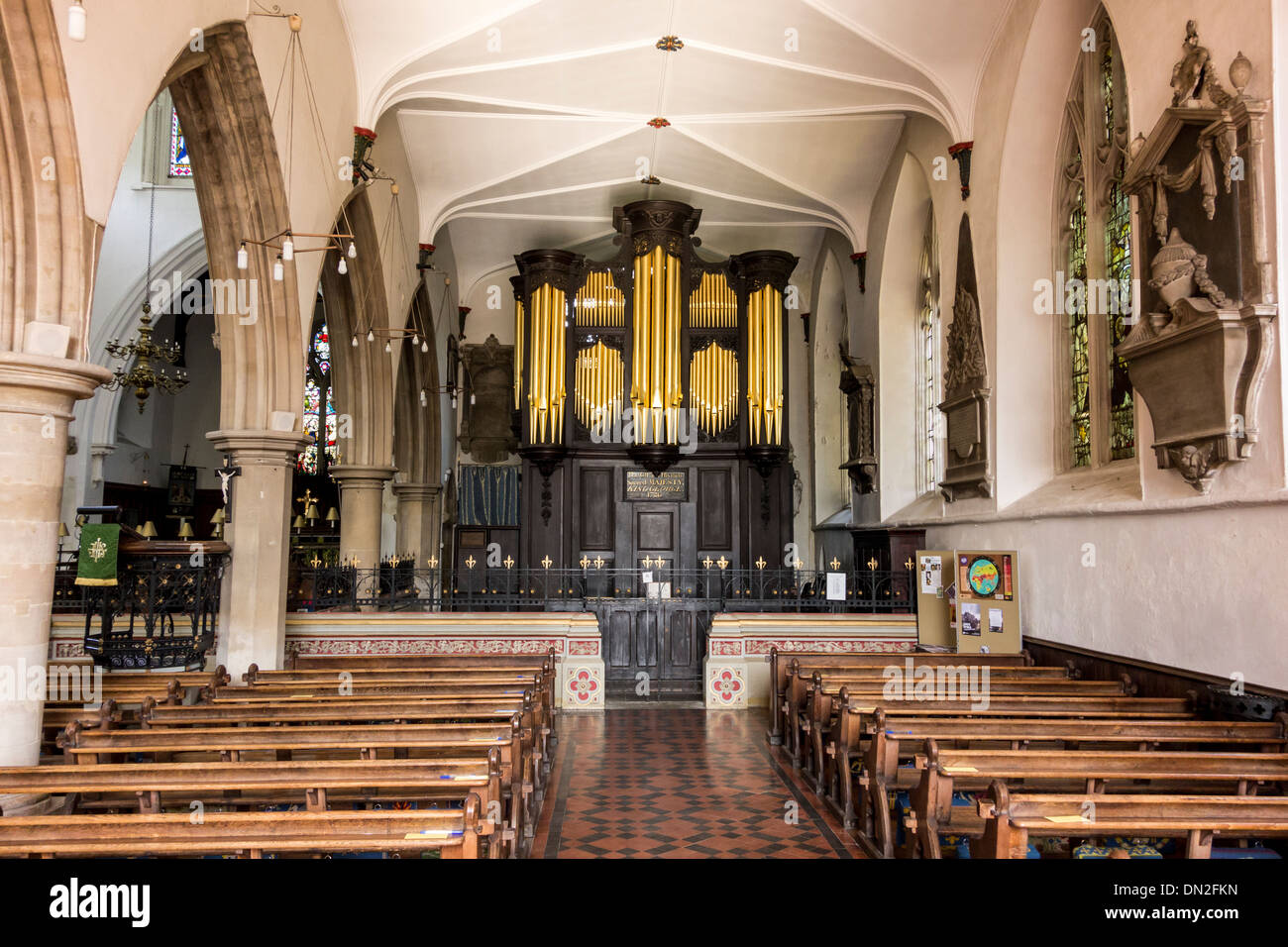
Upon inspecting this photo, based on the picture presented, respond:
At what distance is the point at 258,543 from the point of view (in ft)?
26.3

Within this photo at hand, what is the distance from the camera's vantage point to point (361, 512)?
1225 cm

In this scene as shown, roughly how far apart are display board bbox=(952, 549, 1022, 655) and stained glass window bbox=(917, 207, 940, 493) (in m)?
3.71

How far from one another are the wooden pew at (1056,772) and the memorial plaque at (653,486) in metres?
9.82

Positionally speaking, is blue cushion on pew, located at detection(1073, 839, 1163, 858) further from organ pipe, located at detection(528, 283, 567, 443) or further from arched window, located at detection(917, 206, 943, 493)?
organ pipe, located at detection(528, 283, 567, 443)

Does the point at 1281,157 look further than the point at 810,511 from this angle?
No

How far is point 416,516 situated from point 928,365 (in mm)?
8866

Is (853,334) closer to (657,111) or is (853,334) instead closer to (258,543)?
(657,111)

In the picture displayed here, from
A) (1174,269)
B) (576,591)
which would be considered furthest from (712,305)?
(1174,269)

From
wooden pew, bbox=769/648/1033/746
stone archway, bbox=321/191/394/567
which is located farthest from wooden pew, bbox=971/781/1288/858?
stone archway, bbox=321/191/394/567

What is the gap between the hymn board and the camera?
43.8ft

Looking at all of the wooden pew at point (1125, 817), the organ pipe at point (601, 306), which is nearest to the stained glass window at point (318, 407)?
the organ pipe at point (601, 306)

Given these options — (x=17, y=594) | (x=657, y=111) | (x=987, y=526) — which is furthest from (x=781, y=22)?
(x=17, y=594)

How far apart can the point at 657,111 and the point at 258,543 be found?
23.7ft

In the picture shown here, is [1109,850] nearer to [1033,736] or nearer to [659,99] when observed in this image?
[1033,736]
